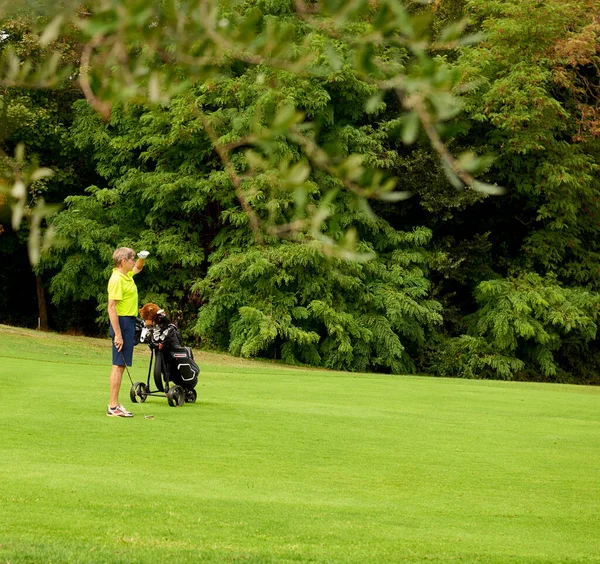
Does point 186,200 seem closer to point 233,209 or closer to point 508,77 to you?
point 233,209

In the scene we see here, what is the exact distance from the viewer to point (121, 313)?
11312 mm

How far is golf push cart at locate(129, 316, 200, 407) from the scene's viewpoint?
12.7m

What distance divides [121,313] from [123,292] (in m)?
0.25

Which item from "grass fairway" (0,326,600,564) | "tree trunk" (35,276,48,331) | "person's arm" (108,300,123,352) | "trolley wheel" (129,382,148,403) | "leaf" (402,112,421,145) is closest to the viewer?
"leaf" (402,112,421,145)

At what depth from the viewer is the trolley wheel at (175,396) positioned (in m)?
12.8

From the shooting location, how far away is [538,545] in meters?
6.80

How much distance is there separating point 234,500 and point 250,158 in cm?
469

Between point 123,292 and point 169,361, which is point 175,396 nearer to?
point 169,361

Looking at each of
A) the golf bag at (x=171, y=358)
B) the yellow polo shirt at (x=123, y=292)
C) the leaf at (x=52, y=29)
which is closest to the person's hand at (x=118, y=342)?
the yellow polo shirt at (x=123, y=292)

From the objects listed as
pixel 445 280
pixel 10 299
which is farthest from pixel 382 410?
pixel 10 299

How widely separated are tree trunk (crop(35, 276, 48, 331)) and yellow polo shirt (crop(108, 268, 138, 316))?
25.4m

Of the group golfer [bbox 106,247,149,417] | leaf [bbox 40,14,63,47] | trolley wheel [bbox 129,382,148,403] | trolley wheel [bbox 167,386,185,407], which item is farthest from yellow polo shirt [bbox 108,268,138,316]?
leaf [bbox 40,14,63,47]

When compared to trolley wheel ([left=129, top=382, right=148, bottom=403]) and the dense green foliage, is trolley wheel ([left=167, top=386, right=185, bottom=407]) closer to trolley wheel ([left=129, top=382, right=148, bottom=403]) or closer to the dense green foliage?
trolley wheel ([left=129, top=382, right=148, bottom=403])

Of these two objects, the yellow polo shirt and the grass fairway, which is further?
the yellow polo shirt
